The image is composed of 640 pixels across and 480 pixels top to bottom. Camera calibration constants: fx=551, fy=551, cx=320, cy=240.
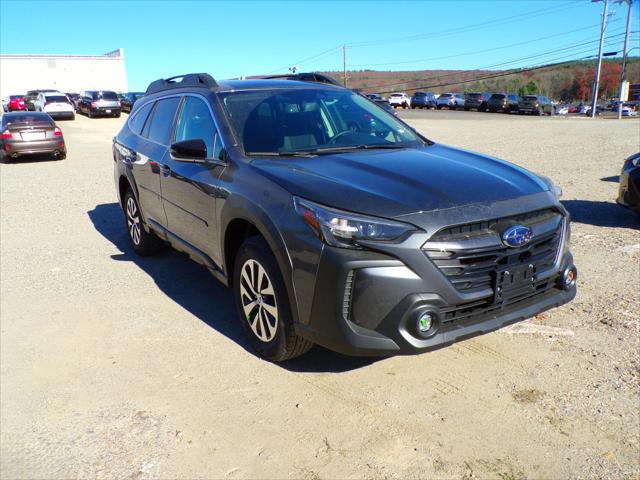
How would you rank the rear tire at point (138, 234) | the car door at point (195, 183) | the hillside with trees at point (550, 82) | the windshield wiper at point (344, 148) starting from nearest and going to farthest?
1. the windshield wiper at point (344, 148)
2. the car door at point (195, 183)
3. the rear tire at point (138, 234)
4. the hillside with trees at point (550, 82)

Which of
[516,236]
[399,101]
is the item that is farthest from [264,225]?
[399,101]

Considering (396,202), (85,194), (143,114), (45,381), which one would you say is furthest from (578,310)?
(85,194)

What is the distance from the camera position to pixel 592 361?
11.8 feet

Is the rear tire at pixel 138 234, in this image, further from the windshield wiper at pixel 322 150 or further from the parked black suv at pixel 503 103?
the parked black suv at pixel 503 103

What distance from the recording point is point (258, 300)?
3617mm

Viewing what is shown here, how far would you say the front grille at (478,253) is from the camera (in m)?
2.91

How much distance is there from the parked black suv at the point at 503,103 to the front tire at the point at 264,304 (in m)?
44.2

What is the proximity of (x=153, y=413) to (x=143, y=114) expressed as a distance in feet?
12.1

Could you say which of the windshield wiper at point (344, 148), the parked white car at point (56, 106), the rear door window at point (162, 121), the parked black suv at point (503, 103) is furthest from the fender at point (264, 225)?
the parked black suv at point (503, 103)

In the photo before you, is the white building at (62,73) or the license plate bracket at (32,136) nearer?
the license plate bracket at (32,136)

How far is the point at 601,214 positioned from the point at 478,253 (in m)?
5.38

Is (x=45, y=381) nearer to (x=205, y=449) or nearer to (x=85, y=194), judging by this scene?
(x=205, y=449)

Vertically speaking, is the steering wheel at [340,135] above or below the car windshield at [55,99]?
below

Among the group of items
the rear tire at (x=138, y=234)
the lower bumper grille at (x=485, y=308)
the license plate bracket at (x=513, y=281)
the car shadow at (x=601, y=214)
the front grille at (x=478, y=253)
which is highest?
the front grille at (x=478, y=253)
